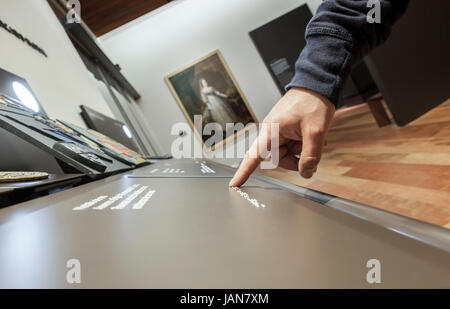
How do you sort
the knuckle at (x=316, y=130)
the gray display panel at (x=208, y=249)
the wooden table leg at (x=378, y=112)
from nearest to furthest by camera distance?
the gray display panel at (x=208, y=249)
the knuckle at (x=316, y=130)
the wooden table leg at (x=378, y=112)

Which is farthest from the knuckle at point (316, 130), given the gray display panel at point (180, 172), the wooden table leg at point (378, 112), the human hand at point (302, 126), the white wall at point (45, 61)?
the wooden table leg at point (378, 112)

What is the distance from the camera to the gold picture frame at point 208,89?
17.2 feet

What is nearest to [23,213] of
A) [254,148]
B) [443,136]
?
[254,148]

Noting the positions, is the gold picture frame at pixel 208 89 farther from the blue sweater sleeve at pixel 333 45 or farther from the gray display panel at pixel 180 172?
the blue sweater sleeve at pixel 333 45

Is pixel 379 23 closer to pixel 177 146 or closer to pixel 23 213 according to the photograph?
pixel 23 213

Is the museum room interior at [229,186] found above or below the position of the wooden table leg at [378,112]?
above

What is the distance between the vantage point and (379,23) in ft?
1.87

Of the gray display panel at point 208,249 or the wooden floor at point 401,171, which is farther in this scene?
the wooden floor at point 401,171

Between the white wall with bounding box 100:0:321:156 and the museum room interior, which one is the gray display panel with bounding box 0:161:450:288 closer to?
the museum room interior

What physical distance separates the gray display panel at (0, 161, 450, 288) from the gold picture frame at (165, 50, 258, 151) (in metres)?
5.06

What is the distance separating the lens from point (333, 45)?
20.7 inches

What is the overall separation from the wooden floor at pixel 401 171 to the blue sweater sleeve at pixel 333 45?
0.47 metres

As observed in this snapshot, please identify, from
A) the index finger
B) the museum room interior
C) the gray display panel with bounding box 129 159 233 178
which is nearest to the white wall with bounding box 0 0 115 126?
the museum room interior

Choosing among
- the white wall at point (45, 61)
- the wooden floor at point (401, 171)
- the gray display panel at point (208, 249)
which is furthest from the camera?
the white wall at point (45, 61)
